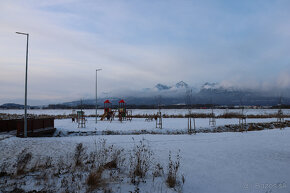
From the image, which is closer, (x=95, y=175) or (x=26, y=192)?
(x=26, y=192)

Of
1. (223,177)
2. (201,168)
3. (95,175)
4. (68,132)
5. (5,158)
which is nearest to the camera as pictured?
(95,175)

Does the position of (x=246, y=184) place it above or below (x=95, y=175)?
below

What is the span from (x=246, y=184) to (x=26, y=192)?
20.8 feet

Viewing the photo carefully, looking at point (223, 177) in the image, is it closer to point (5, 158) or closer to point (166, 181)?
point (166, 181)

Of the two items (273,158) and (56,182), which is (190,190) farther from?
(273,158)

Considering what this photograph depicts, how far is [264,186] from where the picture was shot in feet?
21.4

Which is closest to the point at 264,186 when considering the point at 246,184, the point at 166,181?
the point at 246,184

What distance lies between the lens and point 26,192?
5.47m

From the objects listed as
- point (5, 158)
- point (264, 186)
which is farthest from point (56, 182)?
point (264, 186)

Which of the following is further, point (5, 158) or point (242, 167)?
point (5, 158)

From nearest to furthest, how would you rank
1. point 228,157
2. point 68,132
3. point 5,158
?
point 5,158 → point 228,157 → point 68,132

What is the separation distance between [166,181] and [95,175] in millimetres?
2160

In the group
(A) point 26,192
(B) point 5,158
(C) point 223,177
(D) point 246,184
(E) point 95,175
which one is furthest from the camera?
(B) point 5,158

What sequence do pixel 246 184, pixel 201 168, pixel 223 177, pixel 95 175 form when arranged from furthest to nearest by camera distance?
pixel 201 168
pixel 223 177
pixel 246 184
pixel 95 175
